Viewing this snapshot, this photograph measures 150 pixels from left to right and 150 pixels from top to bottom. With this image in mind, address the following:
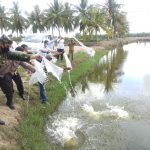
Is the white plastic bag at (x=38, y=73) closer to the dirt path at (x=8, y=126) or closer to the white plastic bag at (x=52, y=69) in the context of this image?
the white plastic bag at (x=52, y=69)

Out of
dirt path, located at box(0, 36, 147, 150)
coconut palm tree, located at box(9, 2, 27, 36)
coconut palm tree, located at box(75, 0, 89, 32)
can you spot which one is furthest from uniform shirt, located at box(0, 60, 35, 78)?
coconut palm tree, located at box(9, 2, 27, 36)

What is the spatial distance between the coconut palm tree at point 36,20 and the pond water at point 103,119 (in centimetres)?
5012

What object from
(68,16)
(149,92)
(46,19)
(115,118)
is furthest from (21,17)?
(115,118)

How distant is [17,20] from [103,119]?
54.3 m

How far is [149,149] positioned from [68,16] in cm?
5322

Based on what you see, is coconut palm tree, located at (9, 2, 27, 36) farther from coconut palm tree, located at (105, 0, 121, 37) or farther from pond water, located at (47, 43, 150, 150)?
pond water, located at (47, 43, 150, 150)

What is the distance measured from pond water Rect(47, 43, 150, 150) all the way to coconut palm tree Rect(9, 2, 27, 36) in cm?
4777

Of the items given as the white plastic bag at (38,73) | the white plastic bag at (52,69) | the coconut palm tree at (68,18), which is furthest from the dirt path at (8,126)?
the coconut palm tree at (68,18)

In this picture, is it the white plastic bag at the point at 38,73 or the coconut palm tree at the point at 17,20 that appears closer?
the white plastic bag at the point at 38,73

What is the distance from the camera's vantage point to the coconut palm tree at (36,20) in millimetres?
65750

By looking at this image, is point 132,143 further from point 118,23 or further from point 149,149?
point 118,23

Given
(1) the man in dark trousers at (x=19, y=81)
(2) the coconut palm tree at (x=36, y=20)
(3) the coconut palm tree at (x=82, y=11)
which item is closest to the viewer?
(1) the man in dark trousers at (x=19, y=81)

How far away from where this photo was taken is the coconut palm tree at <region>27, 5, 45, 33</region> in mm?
65750

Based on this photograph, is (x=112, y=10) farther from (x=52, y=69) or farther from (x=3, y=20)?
(x=52, y=69)
